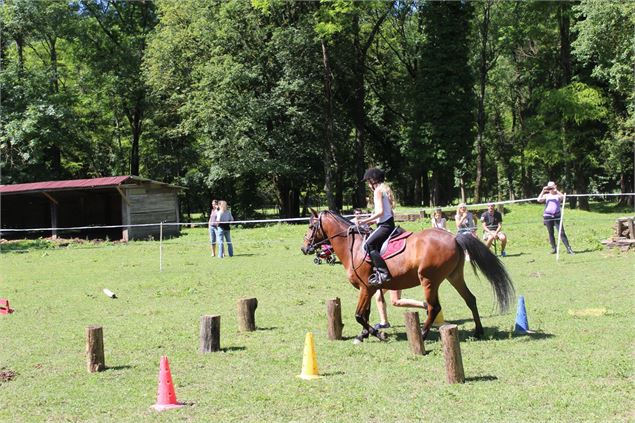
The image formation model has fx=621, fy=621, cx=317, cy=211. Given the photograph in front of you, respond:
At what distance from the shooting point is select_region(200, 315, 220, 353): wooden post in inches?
350

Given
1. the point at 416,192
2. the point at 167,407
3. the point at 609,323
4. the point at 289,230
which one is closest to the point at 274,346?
the point at 167,407

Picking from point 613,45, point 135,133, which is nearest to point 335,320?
point 613,45

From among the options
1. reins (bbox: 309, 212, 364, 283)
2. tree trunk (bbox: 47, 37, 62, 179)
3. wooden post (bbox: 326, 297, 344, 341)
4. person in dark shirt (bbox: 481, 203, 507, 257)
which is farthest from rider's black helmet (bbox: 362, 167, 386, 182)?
tree trunk (bbox: 47, 37, 62, 179)

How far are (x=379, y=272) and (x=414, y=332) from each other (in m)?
1.23

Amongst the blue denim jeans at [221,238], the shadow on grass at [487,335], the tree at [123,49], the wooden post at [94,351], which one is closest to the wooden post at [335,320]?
the shadow on grass at [487,335]

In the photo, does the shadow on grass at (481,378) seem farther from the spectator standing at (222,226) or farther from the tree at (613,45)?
the tree at (613,45)

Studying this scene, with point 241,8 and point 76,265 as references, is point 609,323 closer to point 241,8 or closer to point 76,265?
point 76,265

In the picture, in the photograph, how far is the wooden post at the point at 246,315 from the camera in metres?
10.4

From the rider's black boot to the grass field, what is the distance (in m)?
0.90

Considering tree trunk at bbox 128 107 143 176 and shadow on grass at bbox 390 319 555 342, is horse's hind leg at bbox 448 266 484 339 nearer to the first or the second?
shadow on grass at bbox 390 319 555 342

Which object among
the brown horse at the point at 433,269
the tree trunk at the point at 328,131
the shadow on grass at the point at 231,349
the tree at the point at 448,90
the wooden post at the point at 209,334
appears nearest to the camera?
the brown horse at the point at 433,269

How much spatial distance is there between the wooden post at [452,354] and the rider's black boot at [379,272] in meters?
2.23

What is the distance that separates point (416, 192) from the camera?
4922cm

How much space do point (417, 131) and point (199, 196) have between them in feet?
68.9
